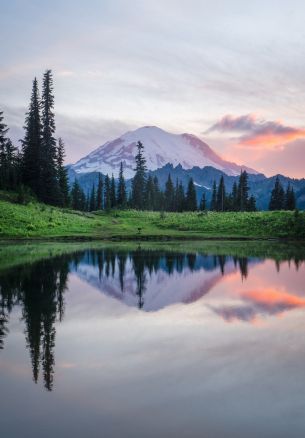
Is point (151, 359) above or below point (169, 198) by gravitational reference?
below

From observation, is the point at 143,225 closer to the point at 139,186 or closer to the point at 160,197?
the point at 139,186

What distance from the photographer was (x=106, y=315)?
14477mm

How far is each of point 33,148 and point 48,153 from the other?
2.62m

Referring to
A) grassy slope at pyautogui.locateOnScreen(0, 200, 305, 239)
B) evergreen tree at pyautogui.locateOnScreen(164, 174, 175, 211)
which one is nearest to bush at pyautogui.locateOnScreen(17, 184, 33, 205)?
grassy slope at pyautogui.locateOnScreen(0, 200, 305, 239)

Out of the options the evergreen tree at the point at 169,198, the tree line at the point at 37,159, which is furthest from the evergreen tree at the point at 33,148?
the evergreen tree at the point at 169,198

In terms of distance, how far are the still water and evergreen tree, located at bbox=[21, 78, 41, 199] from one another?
54414 millimetres

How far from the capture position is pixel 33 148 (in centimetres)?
7494

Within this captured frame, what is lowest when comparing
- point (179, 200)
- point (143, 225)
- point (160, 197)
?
point (143, 225)

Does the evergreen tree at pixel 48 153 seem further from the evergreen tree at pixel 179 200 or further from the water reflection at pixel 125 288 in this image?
the evergreen tree at pixel 179 200

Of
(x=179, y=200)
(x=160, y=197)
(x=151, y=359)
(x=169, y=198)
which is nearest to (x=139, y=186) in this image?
(x=179, y=200)

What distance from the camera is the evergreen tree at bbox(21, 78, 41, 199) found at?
73688mm

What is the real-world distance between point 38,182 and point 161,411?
227 feet

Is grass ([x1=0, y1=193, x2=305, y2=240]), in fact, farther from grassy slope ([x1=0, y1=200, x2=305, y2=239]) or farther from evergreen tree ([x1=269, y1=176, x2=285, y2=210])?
evergreen tree ([x1=269, y1=176, x2=285, y2=210])

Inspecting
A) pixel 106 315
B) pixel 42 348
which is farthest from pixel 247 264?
pixel 42 348
